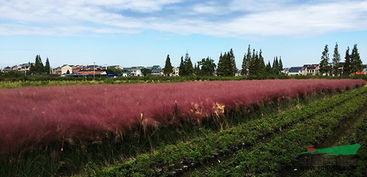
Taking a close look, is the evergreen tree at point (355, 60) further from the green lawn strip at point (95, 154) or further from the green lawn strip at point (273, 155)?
the green lawn strip at point (95, 154)

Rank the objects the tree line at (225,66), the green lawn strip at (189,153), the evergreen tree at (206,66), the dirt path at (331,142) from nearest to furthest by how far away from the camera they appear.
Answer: the green lawn strip at (189,153), the dirt path at (331,142), the tree line at (225,66), the evergreen tree at (206,66)

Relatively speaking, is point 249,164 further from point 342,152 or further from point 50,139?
point 50,139

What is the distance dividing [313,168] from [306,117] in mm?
4946

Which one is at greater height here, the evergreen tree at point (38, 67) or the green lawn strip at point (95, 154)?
the evergreen tree at point (38, 67)

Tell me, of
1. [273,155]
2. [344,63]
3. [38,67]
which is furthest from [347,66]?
[38,67]

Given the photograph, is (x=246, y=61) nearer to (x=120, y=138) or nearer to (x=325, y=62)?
(x=325, y=62)

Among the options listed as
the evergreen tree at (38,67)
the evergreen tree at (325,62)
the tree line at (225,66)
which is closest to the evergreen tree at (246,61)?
the tree line at (225,66)

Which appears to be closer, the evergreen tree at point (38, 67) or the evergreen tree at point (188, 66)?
the evergreen tree at point (188, 66)

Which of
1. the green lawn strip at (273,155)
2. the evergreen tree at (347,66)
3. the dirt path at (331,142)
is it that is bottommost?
the dirt path at (331,142)

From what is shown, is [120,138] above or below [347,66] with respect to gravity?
below

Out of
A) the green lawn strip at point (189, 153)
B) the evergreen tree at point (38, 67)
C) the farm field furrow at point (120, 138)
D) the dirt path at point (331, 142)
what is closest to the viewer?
the farm field furrow at point (120, 138)

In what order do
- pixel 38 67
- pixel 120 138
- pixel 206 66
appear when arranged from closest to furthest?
pixel 120 138
pixel 206 66
pixel 38 67

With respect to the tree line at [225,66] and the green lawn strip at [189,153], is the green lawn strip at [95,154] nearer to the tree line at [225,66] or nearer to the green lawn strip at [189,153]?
the green lawn strip at [189,153]

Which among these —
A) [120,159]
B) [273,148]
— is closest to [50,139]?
[120,159]
